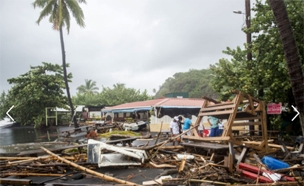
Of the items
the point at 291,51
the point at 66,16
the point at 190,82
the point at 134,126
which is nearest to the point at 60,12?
the point at 66,16

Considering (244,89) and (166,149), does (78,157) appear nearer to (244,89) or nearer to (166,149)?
(166,149)

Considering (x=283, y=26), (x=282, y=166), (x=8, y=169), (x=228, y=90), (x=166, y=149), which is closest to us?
(x=282, y=166)

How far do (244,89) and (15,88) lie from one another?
2994 centimetres

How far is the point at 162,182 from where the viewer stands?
5.47 metres

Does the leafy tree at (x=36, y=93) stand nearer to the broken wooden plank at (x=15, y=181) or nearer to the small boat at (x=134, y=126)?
Result: the small boat at (x=134, y=126)

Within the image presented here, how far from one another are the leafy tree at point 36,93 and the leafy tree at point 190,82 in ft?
96.0

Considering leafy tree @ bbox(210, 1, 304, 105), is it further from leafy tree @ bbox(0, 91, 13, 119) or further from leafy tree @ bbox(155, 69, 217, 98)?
leafy tree @ bbox(155, 69, 217, 98)

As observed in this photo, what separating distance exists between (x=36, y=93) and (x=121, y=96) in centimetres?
1909

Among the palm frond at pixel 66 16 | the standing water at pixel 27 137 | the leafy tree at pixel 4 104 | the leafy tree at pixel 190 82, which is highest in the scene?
the palm frond at pixel 66 16

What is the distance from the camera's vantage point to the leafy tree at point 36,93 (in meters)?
31.6

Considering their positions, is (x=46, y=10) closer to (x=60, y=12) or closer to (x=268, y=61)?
(x=60, y=12)

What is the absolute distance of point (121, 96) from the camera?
48375mm

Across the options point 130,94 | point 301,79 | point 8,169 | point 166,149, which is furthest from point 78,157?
point 130,94

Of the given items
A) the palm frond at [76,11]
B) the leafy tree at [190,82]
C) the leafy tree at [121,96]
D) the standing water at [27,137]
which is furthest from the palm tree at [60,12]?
the leafy tree at [190,82]
